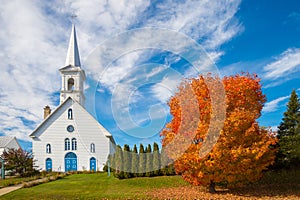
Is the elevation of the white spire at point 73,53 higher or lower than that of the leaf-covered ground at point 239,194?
higher

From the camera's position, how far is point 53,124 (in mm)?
32281

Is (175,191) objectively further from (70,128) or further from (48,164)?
(48,164)

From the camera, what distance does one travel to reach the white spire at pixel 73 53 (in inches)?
1444

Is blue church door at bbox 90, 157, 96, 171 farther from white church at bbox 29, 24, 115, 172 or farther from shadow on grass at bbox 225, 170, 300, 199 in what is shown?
shadow on grass at bbox 225, 170, 300, 199

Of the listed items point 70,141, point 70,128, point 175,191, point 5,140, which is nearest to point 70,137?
point 70,141

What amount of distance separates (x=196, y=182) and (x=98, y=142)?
65.4ft

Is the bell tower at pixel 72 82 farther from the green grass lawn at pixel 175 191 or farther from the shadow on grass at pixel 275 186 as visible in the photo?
the shadow on grass at pixel 275 186

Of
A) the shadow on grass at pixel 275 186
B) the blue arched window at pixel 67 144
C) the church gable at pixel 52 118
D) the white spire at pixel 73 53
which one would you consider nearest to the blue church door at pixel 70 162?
the blue arched window at pixel 67 144

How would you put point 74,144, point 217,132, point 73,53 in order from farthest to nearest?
point 73,53 → point 74,144 → point 217,132

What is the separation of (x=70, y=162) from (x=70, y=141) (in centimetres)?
237

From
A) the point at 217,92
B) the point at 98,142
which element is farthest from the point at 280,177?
the point at 98,142

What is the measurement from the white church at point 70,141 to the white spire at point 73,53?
6.29 m

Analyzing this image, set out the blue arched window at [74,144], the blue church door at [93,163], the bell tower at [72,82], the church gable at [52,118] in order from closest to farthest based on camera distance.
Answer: the blue church door at [93,163]
the blue arched window at [74,144]
the church gable at [52,118]
the bell tower at [72,82]

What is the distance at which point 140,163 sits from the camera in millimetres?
20969
